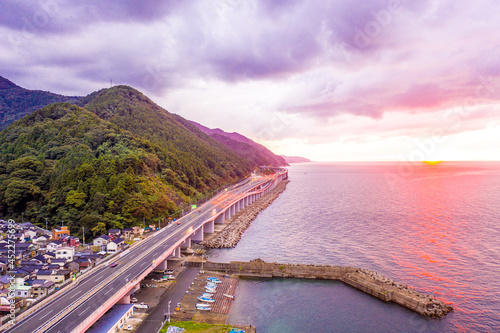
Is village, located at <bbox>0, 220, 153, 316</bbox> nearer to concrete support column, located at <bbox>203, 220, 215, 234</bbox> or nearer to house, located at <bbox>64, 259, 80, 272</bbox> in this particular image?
house, located at <bbox>64, 259, 80, 272</bbox>

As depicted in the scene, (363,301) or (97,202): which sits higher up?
(97,202)

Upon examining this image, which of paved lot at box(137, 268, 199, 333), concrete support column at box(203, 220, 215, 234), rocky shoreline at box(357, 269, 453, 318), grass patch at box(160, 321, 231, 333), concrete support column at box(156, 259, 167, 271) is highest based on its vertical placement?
concrete support column at box(203, 220, 215, 234)

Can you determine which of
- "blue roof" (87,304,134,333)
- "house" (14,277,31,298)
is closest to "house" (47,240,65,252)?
"house" (14,277,31,298)

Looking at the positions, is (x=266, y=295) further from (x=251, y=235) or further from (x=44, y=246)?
(x=44, y=246)

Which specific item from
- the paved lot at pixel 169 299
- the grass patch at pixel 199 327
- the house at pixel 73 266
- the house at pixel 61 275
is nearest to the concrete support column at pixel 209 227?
the paved lot at pixel 169 299

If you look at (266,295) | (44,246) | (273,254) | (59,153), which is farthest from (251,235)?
(59,153)

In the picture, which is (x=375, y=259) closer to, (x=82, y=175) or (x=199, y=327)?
(x=199, y=327)

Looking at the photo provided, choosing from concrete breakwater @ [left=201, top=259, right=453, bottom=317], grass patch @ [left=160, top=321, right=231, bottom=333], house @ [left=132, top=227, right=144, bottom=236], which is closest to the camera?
grass patch @ [left=160, top=321, right=231, bottom=333]
